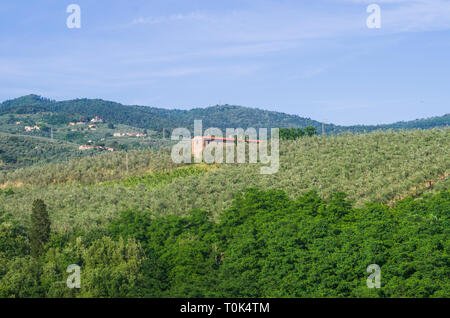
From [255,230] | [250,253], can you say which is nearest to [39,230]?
[255,230]

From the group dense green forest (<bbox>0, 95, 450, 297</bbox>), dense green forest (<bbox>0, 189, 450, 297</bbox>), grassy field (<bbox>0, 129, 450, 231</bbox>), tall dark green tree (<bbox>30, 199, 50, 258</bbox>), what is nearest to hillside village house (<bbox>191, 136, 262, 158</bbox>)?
grassy field (<bbox>0, 129, 450, 231</bbox>)

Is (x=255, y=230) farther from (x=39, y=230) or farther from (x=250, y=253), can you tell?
(x=39, y=230)

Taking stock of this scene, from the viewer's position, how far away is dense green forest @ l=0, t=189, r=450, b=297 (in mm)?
37406

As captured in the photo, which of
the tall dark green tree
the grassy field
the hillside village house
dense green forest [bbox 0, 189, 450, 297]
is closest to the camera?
dense green forest [bbox 0, 189, 450, 297]

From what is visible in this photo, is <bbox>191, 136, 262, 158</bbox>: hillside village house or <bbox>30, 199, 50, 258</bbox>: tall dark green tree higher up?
<bbox>191, 136, 262, 158</bbox>: hillside village house

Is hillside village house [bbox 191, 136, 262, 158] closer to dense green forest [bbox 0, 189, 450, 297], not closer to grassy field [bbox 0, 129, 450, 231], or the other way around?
grassy field [bbox 0, 129, 450, 231]

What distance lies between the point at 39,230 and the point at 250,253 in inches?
897

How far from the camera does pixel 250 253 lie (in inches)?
1692

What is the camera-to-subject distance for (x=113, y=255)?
4578cm

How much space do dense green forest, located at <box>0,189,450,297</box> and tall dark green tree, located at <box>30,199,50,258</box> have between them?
102 mm

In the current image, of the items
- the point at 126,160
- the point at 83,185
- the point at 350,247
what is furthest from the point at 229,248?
the point at 126,160
